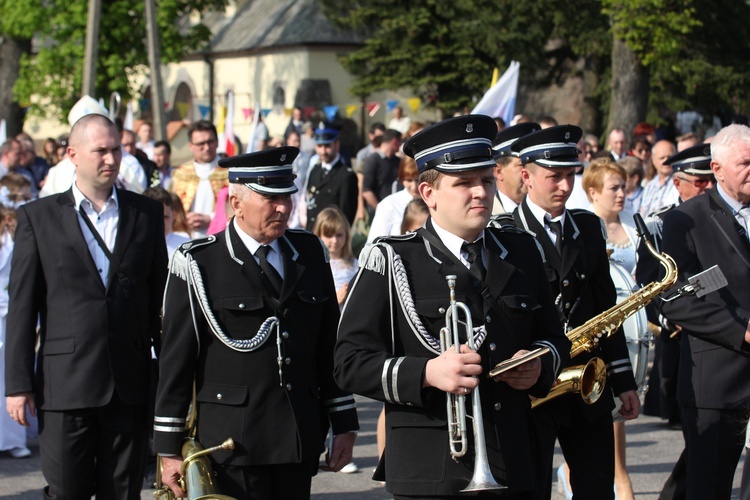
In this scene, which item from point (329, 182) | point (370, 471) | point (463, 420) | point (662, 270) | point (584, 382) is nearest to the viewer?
point (463, 420)

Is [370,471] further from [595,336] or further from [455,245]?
[455,245]

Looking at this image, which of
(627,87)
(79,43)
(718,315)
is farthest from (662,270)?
(79,43)

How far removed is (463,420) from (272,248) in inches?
58.6

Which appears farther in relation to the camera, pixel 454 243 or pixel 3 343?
pixel 3 343

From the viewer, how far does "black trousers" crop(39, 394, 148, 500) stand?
5.77 metres

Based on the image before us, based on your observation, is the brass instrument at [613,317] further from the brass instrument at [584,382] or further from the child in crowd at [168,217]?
the child in crowd at [168,217]

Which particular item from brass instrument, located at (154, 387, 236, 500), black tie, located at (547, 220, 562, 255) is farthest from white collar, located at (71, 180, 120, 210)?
black tie, located at (547, 220, 562, 255)

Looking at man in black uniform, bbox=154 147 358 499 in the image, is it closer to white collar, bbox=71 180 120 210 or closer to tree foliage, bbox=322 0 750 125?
white collar, bbox=71 180 120 210

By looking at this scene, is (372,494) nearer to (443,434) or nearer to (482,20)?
(443,434)

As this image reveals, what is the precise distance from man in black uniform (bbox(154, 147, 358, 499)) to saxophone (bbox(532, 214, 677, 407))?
1128 millimetres

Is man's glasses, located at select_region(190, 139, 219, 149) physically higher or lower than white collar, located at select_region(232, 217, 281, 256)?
higher

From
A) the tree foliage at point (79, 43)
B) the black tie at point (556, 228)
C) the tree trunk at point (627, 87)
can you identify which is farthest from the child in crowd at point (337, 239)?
the tree foliage at point (79, 43)

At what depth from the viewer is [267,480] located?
5.05 metres

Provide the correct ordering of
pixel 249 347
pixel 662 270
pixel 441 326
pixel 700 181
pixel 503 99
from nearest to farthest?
pixel 441 326 < pixel 249 347 < pixel 662 270 < pixel 700 181 < pixel 503 99
